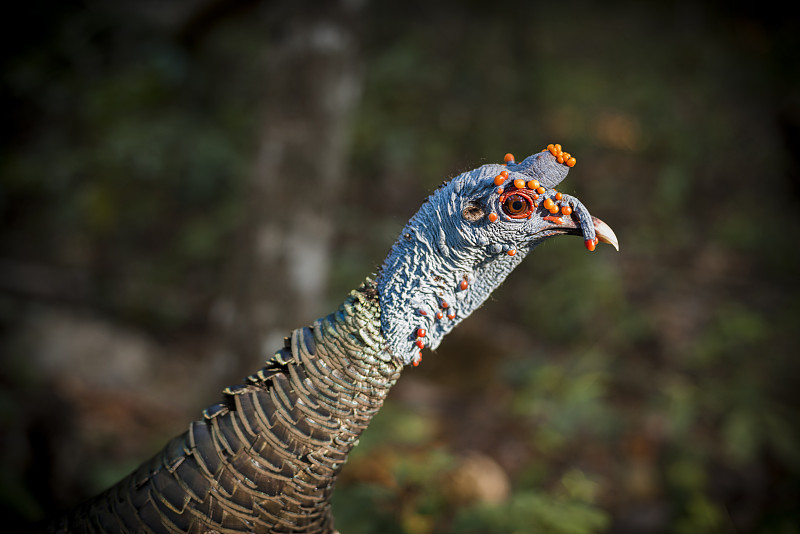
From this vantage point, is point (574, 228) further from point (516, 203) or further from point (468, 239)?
point (468, 239)

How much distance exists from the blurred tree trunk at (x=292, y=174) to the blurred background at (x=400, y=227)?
0.07ft

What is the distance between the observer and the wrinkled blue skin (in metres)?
1.58

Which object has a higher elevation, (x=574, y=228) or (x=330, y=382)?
(x=574, y=228)

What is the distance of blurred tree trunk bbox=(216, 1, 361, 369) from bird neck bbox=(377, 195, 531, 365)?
2.73 m

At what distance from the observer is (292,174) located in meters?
4.29

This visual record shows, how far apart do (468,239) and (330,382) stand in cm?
60

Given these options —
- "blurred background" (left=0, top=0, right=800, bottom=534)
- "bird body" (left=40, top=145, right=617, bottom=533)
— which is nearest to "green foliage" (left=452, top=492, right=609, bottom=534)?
"blurred background" (left=0, top=0, right=800, bottom=534)

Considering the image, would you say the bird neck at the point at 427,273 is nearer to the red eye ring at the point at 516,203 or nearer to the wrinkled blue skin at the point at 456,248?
the wrinkled blue skin at the point at 456,248

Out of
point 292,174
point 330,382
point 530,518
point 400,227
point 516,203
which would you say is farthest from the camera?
point 400,227

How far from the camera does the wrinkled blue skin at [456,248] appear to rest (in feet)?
5.17

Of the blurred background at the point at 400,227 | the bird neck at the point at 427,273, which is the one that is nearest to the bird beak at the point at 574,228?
the bird neck at the point at 427,273

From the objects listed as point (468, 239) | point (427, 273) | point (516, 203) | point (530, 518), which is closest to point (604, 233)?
point (516, 203)

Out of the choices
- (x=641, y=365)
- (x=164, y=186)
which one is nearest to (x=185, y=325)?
(x=164, y=186)

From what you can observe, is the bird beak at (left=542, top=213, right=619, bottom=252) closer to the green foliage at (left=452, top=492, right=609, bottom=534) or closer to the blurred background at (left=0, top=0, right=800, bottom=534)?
the blurred background at (left=0, top=0, right=800, bottom=534)
